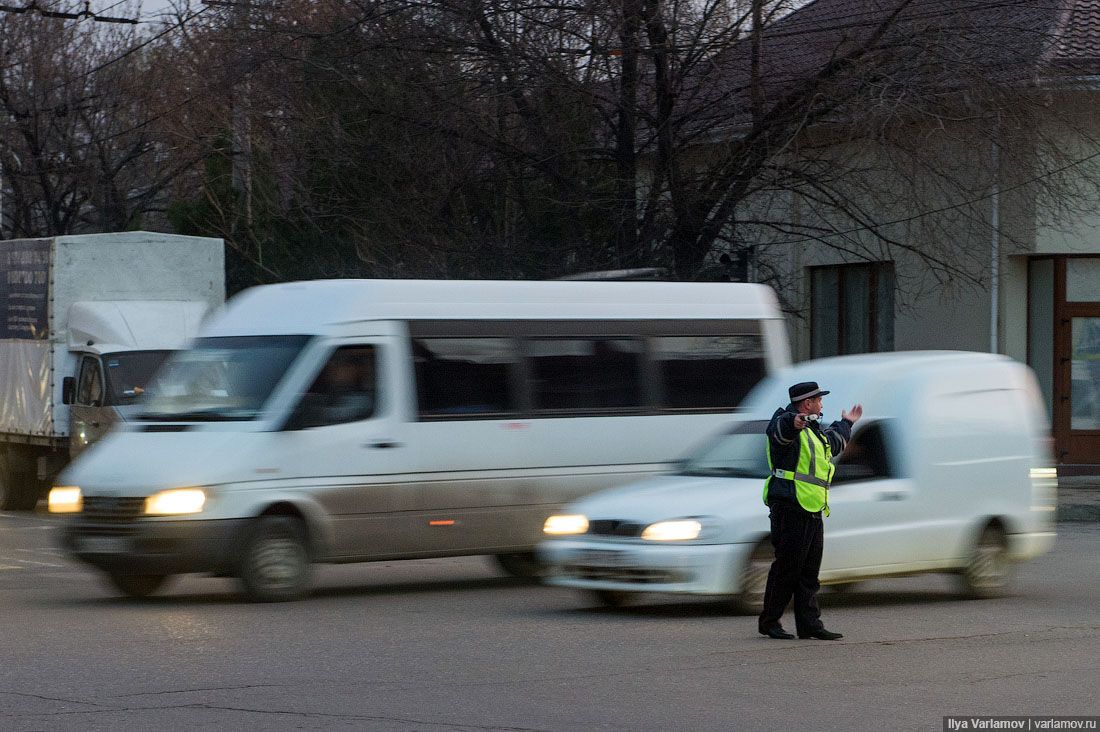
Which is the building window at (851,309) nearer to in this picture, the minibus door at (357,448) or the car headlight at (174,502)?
the minibus door at (357,448)

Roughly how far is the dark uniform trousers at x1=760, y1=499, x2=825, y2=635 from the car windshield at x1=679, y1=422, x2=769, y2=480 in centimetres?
161

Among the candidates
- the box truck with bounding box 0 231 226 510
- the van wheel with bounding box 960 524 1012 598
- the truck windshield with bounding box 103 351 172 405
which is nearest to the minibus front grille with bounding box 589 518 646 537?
the van wheel with bounding box 960 524 1012 598

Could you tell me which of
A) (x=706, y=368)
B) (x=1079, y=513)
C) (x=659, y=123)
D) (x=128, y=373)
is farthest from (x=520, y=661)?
(x=659, y=123)

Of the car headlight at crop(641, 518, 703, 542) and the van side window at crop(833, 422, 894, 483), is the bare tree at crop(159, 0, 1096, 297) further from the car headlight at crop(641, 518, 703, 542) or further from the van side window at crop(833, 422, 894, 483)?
the car headlight at crop(641, 518, 703, 542)

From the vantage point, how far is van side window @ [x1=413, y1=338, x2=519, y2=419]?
532 inches

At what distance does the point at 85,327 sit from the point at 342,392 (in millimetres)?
9975

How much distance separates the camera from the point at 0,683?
8.66 m

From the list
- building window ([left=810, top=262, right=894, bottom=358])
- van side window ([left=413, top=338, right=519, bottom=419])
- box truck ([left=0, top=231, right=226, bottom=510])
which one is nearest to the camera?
van side window ([left=413, top=338, right=519, bottom=419])

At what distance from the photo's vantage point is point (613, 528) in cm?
1152

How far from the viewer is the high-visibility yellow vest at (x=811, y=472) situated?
10.0 metres

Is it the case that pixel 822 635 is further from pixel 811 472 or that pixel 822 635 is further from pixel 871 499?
pixel 871 499

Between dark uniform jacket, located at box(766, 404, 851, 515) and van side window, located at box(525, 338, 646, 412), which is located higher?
van side window, located at box(525, 338, 646, 412)

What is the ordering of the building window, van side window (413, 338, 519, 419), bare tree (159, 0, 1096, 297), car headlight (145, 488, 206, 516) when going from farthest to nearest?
the building window, bare tree (159, 0, 1096, 297), van side window (413, 338, 519, 419), car headlight (145, 488, 206, 516)

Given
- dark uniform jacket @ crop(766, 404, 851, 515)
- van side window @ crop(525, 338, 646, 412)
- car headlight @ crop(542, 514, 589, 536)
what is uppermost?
van side window @ crop(525, 338, 646, 412)
